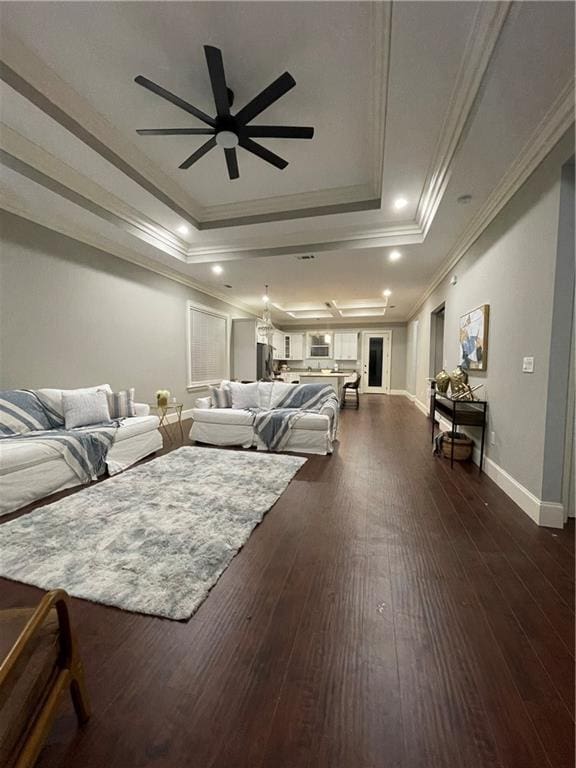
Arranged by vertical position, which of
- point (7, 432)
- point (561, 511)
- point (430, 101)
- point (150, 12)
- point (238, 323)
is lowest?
point (561, 511)

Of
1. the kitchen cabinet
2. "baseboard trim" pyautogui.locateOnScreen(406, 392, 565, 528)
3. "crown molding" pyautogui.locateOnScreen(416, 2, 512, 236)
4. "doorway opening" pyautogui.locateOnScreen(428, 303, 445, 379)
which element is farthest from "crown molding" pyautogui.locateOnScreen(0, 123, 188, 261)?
the kitchen cabinet

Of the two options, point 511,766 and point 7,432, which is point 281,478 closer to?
point 511,766

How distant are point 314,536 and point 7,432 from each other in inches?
117

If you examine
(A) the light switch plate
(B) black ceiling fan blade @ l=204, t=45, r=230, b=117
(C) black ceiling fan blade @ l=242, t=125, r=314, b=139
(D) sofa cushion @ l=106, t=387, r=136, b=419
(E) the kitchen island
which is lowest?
(D) sofa cushion @ l=106, t=387, r=136, b=419

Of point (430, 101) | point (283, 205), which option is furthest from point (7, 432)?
point (430, 101)

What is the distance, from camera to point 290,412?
4.21 metres

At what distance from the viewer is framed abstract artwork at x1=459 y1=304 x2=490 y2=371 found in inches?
131

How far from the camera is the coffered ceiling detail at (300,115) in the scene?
1752 mm

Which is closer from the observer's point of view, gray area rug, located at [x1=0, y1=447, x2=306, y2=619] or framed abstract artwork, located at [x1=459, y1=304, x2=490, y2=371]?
gray area rug, located at [x1=0, y1=447, x2=306, y2=619]

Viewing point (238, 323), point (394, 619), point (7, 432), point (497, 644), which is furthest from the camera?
point (238, 323)

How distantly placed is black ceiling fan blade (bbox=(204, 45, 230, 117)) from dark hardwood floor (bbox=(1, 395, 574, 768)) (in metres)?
2.93

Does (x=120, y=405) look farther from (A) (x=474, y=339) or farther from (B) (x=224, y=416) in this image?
(A) (x=474, y=339)

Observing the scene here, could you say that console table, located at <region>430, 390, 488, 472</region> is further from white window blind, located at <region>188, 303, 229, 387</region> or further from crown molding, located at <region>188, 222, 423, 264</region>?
white window blind, located at <region>188, 303, 229, 387</region>

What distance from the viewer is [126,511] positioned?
92.7 inches
